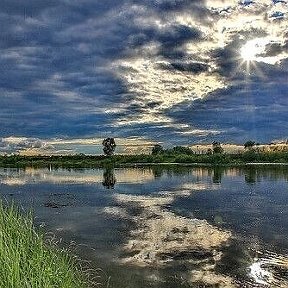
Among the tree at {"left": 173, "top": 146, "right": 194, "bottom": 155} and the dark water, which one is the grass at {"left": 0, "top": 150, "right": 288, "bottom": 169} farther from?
the dark water

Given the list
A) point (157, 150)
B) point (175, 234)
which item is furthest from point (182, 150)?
point (175, 234)

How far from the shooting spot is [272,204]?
89.1ft

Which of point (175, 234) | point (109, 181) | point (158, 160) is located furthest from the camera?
point (158, 160)

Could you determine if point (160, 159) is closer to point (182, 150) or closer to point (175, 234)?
point (182, 150)

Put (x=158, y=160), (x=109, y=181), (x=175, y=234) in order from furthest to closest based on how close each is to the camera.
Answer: (x=158, y=160) < (x=109, y=181) < (x=175, y=234)

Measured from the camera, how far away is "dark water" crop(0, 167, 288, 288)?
12867 mm

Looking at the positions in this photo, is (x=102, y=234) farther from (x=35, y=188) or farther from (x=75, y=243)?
(x=35, y=188)

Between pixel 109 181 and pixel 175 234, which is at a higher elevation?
pixel 109 181

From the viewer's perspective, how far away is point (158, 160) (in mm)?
98938

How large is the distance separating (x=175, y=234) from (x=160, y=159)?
8072 cm

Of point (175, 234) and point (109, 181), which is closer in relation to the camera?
point (175, 234)

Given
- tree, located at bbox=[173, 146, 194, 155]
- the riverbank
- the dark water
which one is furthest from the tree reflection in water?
tree, located at bbox=[173, 146, 194, 155]

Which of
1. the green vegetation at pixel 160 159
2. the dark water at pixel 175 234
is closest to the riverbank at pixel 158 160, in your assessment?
the green vegetation at pixel 160 159

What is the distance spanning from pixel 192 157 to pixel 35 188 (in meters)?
61.0
